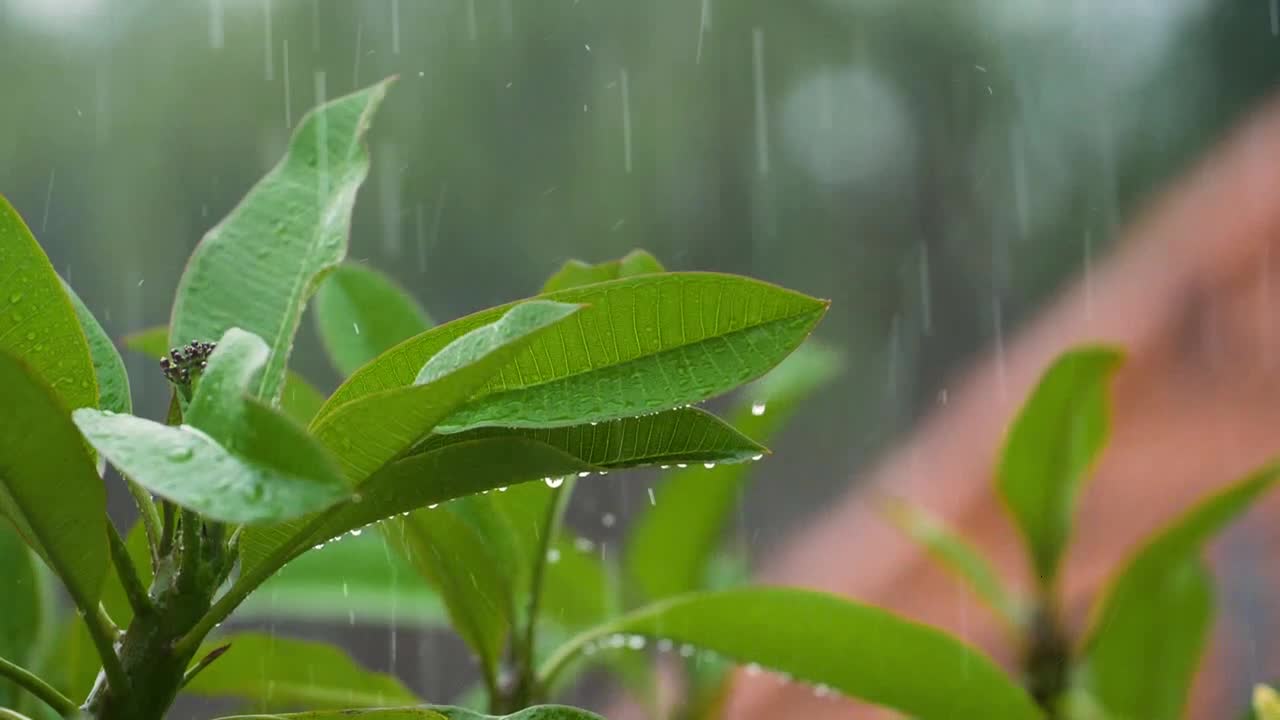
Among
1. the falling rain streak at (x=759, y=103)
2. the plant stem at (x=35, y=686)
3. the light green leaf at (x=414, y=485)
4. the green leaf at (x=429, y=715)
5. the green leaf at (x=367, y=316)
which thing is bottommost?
the green leaf at (x=429, y=715)

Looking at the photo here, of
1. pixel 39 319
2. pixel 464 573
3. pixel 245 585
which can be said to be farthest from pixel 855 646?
pixel 39 319

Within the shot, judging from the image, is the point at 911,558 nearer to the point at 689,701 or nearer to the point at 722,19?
the point at 689,701

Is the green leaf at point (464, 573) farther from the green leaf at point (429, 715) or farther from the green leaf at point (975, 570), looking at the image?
the green leaf at point (975, 570)

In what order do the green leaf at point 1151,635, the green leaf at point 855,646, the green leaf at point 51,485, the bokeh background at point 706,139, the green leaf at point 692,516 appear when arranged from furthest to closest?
the bokeh background at point 706,139 → the green leaf at point 692,516 → the green leaf at point 1151,635 → the green leaf at point 855,646 → the green leaf at point 51,485

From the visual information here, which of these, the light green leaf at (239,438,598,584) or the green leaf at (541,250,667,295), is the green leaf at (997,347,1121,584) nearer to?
the green leaf at (541,250,667,295)

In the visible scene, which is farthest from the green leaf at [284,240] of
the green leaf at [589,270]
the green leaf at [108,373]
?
the green leaf at [589,270]

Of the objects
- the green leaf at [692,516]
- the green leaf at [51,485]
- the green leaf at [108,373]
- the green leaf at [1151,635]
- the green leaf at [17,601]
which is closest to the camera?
the green leaf at [51,485]
